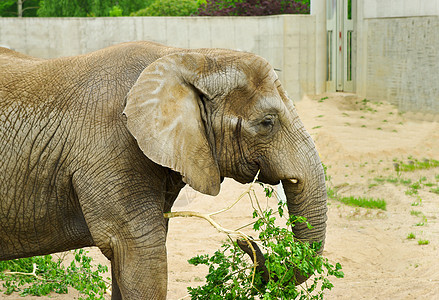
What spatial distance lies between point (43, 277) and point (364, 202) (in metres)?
4.98

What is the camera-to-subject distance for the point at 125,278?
414cm

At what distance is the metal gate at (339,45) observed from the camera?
16.0m

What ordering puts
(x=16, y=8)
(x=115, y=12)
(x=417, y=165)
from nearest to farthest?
(x=417, y=165) → (x=115, y=12) → (x=16, y=8)

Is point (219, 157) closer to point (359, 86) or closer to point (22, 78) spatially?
point (22, 78)

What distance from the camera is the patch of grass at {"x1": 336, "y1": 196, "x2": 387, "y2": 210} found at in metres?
9.47

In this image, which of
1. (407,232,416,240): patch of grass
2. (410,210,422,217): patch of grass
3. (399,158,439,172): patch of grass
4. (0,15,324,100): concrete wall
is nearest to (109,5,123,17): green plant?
(0,15,324,100): concrete wall

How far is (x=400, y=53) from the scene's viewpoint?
46.8 ft

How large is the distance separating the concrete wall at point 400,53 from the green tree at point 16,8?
787 inches

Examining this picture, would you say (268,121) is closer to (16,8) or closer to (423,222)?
(423,222)

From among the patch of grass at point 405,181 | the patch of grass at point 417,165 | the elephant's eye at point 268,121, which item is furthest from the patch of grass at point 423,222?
the elephant's eye at point 268,121

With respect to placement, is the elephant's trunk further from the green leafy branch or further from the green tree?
the green tree

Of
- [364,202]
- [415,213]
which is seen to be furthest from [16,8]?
[415,213]

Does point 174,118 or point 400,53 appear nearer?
point 174,118

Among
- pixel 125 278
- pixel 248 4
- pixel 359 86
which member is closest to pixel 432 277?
pixel 125 278
